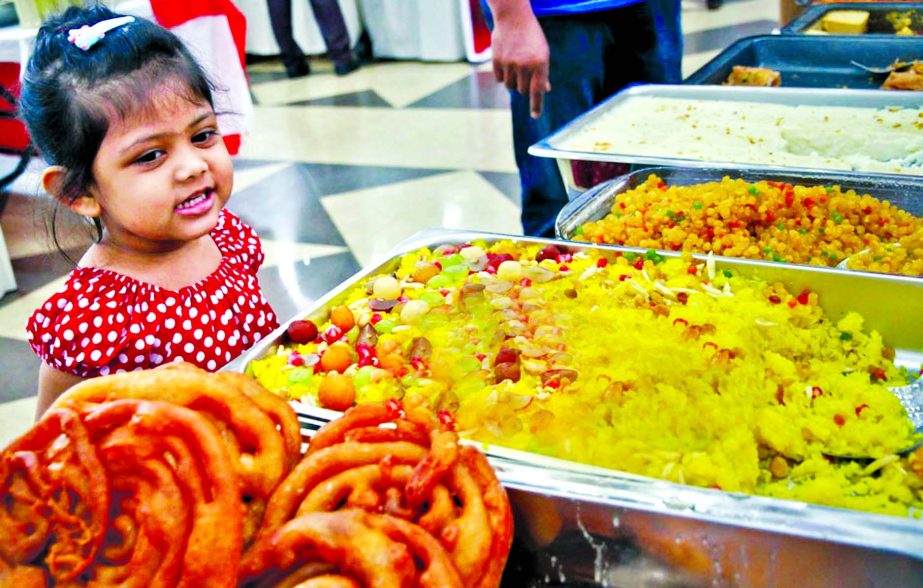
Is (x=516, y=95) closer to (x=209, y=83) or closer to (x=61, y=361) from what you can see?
(x=209, y=83)

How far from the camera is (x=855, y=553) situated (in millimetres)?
754

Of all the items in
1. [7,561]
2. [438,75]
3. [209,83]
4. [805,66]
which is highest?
[209,83]

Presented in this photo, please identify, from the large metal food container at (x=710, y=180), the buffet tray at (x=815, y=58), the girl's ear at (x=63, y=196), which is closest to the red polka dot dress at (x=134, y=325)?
the girl's ear at (x=63, y=196)

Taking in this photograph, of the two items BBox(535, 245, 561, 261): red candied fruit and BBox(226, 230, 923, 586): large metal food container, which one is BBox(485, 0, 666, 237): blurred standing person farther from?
BBox(226, 230, 923, 586): large metal food container

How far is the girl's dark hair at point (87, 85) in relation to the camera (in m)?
1.29

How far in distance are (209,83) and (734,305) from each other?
3.03 ft

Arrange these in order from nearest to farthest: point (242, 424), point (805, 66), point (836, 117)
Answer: point (242, 424), point (836, 117), point (805, 66)

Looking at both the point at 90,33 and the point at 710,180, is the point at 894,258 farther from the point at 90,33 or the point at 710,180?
the point at 90,33

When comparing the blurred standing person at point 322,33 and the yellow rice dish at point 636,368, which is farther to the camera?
the blurred standing person at point 322,33

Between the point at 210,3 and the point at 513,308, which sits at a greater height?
the point at 210,3

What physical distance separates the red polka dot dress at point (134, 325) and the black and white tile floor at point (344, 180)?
99cm

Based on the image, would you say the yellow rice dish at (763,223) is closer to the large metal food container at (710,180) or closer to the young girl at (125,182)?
the large metal food container at (710,180)

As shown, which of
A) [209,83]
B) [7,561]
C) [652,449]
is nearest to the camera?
[7,561]

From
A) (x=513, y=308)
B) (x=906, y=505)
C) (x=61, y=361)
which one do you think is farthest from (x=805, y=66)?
(x=61, y=361)
